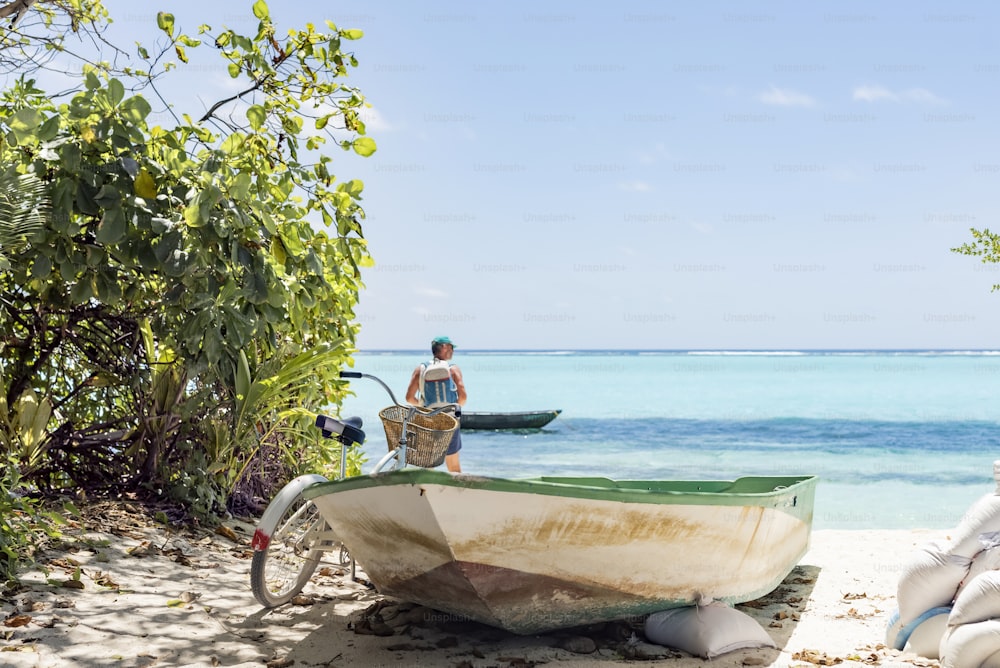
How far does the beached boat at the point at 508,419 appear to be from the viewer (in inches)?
1068

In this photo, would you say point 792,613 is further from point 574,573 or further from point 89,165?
point 89,165

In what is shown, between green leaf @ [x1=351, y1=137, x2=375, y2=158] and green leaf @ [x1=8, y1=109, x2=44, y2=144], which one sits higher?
green leaf @ [x1=351, y1=137, x2=375, y2=158]

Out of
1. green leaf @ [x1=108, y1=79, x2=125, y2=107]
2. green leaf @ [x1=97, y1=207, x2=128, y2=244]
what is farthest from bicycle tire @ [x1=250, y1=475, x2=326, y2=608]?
green leaf @ [x1=108, y1=79, x2=125, y2=107]

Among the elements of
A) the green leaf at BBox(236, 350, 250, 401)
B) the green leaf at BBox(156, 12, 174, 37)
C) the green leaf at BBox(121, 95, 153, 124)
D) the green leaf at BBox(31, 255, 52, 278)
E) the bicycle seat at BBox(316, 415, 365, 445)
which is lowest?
the bicycle seat at BBox(316, 415, 365, 445)

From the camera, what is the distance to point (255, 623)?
483 centimetres

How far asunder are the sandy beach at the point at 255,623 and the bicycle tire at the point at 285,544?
14cm

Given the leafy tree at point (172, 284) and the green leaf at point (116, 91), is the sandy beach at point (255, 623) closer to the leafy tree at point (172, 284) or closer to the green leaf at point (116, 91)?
the leafy tree at point (172, 284)

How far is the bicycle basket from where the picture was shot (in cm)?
491

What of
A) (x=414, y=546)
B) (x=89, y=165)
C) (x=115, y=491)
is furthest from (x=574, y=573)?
(x=115, y=491)

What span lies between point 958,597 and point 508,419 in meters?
23.5

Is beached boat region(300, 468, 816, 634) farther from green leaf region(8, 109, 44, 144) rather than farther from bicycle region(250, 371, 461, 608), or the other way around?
green leaf region(8, 109, 44, 144)

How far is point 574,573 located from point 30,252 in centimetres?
382

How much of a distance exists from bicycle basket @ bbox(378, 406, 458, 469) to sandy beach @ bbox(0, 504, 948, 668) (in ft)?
2.97

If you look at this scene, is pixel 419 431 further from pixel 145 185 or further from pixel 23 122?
pixel 23 122
